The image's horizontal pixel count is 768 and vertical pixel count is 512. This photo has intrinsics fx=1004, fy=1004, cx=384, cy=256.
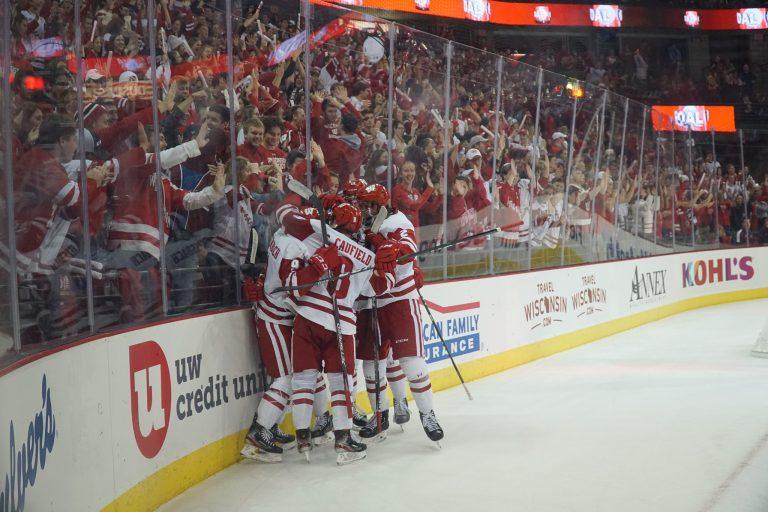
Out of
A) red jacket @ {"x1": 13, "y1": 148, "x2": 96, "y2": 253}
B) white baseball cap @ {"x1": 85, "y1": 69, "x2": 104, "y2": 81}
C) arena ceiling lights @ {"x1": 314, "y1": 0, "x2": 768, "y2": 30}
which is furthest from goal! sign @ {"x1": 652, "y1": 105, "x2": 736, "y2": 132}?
red jacket @ {"x1": 13, "y1": 148, "x2": 96, "y2": 253}

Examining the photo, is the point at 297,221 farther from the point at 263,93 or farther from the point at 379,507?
the point at 379,507

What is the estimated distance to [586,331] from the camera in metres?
11.1

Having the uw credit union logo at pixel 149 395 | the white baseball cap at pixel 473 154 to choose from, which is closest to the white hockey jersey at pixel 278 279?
the uw credit union logo at pixel 149 395

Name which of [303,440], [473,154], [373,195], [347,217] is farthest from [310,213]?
[473,154]

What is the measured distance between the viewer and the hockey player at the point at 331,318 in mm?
5438

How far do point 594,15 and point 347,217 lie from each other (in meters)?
20.5

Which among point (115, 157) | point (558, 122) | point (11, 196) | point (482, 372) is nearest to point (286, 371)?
point (115, 157)

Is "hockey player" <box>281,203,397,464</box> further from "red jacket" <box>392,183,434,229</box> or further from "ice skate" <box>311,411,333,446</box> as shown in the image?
"red jacket" <box>392,183,434,229</box>

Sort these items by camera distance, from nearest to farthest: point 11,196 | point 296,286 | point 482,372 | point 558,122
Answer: point 11,196 < point 296,286 < point 482,372 < point 558,122

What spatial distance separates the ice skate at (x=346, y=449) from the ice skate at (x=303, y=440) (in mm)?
152

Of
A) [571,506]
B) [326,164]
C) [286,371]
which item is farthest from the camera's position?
[326,164]

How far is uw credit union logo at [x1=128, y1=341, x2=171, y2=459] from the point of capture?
4469 millimetres

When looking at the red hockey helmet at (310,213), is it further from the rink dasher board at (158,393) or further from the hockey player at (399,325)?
the rink dasher board at (158,393)

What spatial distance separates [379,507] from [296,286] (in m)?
1.30
